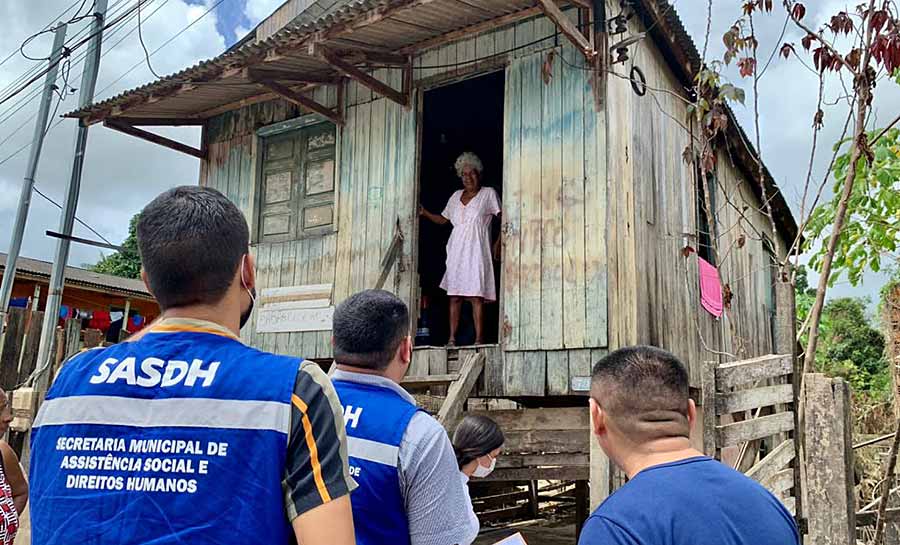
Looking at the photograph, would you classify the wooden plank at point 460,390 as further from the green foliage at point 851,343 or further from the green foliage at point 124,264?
the green foliage at point 124,264

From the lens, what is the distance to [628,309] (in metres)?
6.29

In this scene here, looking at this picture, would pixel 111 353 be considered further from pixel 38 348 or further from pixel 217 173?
pixel 38 348

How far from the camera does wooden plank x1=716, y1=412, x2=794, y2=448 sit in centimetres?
464

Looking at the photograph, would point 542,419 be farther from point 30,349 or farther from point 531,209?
point 30,349

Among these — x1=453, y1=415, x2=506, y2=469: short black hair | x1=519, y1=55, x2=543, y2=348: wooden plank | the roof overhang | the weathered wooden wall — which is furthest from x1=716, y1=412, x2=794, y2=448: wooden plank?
the roof overhang

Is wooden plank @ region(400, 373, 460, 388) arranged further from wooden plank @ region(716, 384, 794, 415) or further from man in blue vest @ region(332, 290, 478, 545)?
man in blue vest @ region(332, 290, 478, 545)

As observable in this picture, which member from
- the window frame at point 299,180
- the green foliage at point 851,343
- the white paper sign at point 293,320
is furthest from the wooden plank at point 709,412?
the green foliage at point 851,343

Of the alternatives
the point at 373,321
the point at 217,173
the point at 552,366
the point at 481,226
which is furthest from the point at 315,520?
the point at 217,173

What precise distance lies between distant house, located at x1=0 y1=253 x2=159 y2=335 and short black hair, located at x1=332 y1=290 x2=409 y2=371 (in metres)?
16.9

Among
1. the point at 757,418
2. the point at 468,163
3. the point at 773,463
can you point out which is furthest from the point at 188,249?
the point at 468,163

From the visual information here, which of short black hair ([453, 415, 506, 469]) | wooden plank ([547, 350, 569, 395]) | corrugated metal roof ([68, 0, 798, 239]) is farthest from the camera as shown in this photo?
corrugated metal roof ([68, 0, 798, 239])

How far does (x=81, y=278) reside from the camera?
18312 millimetres

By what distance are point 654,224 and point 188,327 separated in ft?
20.2

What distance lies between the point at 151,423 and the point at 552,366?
524cm
